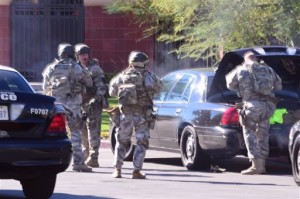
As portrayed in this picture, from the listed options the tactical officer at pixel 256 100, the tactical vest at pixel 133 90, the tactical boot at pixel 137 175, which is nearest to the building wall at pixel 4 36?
the tactical officer at pixel 256 100

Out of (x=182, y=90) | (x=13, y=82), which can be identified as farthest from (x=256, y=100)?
(x=13, y=82)

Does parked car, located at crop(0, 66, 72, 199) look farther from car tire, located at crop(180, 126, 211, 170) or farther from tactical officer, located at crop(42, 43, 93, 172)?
car tire, located at crop(180, 126, 211, 170)

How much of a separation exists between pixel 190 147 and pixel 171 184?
196cm

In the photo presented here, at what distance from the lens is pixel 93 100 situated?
15.2 m

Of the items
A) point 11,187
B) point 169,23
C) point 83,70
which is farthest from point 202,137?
point 169,23

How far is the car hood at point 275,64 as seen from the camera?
1499cm

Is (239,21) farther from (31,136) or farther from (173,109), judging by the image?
(31,136)

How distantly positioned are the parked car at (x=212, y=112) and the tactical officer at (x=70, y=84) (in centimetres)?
161

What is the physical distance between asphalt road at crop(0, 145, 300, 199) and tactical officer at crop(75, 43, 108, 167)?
368mm

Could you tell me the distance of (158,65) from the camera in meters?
32.5

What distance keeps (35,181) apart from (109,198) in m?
0.84

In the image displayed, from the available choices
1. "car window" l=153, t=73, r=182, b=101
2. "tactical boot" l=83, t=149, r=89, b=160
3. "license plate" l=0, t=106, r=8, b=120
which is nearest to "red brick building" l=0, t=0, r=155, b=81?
"car window" l=153, t=73, r=182, b=101

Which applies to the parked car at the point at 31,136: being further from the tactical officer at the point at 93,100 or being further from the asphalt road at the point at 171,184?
the tactical officer at the point at 93,100

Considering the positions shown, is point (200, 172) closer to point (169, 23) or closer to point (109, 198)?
point (109, 198)
